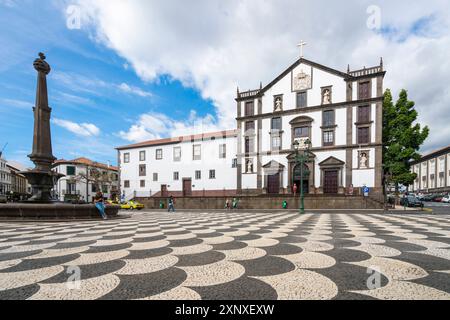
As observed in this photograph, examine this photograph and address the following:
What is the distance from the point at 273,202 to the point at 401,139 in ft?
60.7

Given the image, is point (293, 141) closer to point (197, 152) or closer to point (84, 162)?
point (197, 152)

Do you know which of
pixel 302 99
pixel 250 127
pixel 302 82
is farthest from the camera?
pixel 250 127

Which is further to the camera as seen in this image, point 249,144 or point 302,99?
point 249,144

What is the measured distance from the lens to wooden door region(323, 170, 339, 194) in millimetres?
28266

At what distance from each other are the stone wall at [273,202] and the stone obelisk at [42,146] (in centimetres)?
1857

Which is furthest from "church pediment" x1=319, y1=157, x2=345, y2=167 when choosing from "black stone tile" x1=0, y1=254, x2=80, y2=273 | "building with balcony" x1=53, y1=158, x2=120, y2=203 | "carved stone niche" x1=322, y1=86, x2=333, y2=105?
"building with balcony" x1=53, y1=158, x2=120, y2=203

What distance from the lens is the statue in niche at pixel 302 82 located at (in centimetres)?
3050

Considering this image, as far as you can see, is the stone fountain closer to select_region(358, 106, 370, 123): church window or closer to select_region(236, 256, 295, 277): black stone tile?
select_region(236, 256, 295, 277): black stone tile

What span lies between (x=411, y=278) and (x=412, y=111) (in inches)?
1391

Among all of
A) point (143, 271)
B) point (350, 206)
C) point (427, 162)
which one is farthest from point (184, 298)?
point (427, 162)

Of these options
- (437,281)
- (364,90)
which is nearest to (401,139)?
(364,90)

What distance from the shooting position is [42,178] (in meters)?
11.5

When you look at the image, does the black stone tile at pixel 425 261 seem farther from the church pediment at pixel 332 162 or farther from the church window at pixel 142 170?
the church window at pixel 142 170
